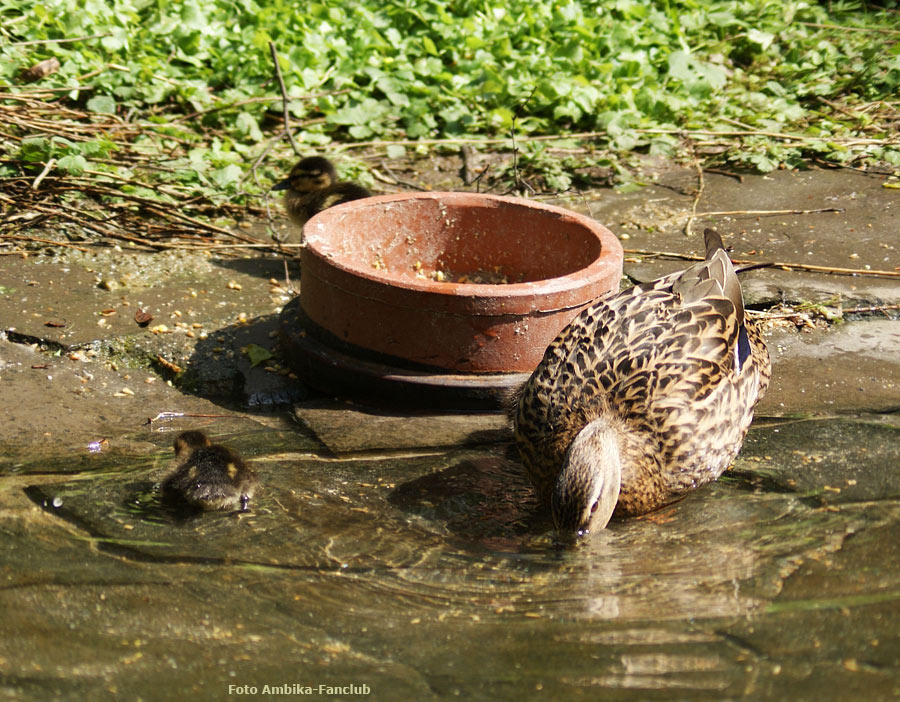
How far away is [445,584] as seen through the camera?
118 inches

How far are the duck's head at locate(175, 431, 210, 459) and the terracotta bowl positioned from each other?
950mm

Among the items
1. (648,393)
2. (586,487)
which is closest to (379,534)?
(586,487)

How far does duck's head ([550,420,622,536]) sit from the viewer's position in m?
3.35

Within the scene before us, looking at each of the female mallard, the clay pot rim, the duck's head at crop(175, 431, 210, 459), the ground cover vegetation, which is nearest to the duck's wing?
the female mallard

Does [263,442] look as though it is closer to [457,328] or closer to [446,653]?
[457,328]

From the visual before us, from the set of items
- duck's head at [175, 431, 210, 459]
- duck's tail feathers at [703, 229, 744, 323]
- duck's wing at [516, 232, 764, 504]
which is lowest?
duck's head at [175, 431, 210, 459]

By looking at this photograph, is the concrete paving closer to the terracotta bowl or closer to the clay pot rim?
the terracotta bowl

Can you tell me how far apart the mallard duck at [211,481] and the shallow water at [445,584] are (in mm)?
66

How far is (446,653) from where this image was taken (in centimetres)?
254

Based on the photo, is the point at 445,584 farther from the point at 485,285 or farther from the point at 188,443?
the point at 485,285

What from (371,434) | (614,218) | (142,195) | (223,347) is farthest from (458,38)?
(371,434)

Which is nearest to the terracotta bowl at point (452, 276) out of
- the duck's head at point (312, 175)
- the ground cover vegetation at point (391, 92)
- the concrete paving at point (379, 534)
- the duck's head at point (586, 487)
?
the concrete paving at point (379, 534)

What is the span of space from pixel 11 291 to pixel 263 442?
197 centimetres

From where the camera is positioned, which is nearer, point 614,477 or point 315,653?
point 315,653
